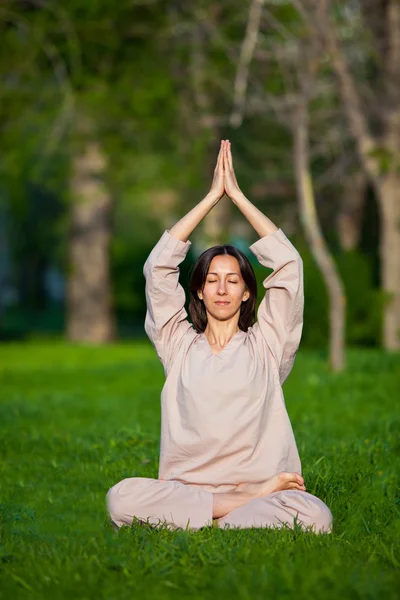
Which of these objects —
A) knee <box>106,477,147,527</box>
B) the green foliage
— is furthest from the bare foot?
the green foliage

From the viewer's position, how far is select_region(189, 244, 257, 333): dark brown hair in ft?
16.6

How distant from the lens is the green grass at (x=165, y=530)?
3.90m

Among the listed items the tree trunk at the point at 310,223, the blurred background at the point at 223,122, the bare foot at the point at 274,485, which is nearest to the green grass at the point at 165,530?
the bare foot at the point at 274,485

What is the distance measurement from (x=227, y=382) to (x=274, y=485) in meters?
0.51

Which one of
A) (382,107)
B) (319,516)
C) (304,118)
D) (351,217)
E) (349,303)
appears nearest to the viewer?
(319,516)

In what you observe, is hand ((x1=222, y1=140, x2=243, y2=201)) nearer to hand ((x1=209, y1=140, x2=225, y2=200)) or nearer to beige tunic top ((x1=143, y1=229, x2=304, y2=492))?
hand ((x1=209, y1=140, x2=225, y2=200))

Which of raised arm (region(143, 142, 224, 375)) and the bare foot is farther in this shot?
raised arm (region(143, 142, 224, 375))

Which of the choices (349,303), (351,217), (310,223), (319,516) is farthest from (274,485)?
(351,217)

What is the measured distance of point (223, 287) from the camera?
500 cm

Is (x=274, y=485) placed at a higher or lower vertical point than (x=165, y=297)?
lower

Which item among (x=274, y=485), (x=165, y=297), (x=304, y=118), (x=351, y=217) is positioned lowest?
(x=274, y=485)

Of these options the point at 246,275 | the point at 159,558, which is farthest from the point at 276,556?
the point at 246,275

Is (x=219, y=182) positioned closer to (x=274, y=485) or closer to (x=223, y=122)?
(x=274, y=485)

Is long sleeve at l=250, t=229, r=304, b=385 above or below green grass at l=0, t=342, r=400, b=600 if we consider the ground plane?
above
